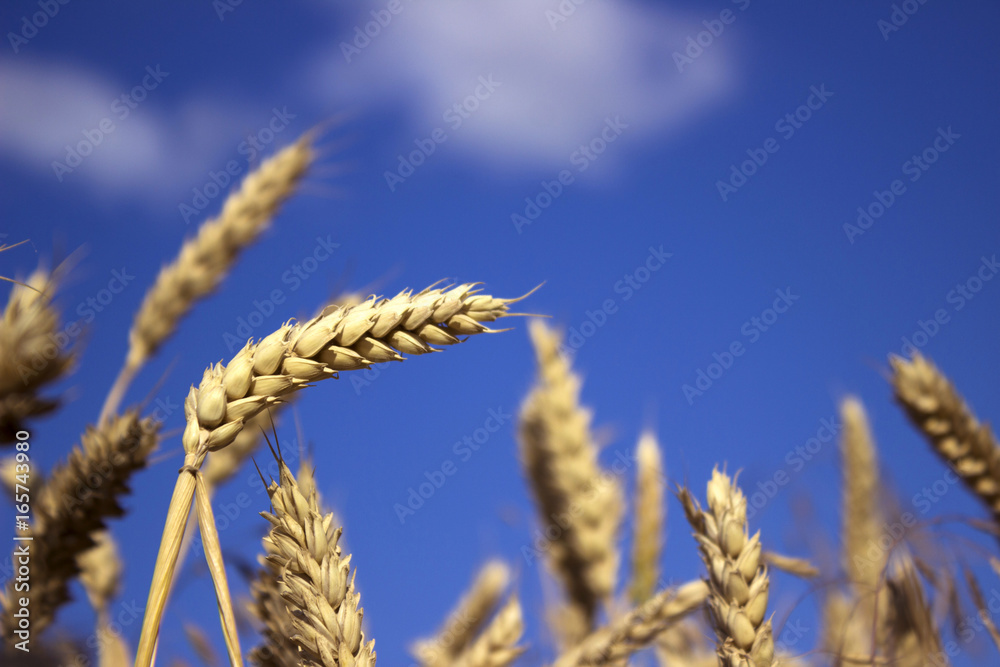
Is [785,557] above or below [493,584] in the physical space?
below

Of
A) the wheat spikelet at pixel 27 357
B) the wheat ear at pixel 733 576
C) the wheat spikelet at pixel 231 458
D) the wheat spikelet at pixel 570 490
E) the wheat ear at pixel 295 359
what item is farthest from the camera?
the wheat spikelet at pixel 570 490

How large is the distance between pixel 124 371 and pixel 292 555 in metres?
1.88

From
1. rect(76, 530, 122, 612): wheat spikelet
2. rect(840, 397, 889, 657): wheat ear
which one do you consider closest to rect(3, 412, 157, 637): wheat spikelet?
rect(76, 530, 122, 612): wheat spikelet

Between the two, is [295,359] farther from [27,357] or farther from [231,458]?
[231,458]

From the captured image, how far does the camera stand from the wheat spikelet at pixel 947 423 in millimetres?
2229

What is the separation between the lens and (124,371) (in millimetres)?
2424

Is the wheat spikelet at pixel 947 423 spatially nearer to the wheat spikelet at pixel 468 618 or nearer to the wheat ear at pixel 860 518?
the wheat ear at pixel 860 518

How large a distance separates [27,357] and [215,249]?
1505 mm

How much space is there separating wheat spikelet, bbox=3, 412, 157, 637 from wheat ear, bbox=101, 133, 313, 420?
1084 millimetres

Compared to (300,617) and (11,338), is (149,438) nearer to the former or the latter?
(11,338)

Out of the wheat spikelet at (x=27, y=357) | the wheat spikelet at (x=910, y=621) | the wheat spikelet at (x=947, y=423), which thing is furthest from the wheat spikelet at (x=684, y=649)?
the wheat spikelet at (x=27, y=357)

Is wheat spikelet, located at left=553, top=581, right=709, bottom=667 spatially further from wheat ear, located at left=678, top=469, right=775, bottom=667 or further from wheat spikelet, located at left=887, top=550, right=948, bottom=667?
wheat ear, located at left=678, top=469, right=775, bottom=667

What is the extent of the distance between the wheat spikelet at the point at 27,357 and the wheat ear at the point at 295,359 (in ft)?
1.96

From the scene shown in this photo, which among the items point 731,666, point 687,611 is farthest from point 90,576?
point 731,666
